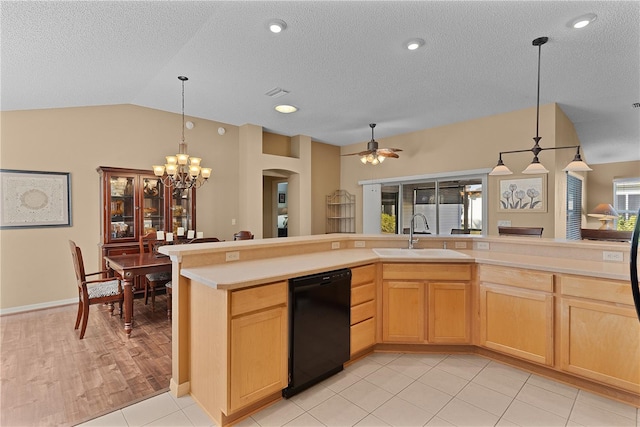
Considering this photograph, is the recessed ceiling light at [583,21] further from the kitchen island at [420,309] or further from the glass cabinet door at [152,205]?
the glass cabinet door at [152,205]

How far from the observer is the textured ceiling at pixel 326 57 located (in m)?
2.33

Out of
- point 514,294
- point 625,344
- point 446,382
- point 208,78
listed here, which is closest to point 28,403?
point 446,382

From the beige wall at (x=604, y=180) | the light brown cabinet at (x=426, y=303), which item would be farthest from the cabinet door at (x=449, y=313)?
the beige wall at (x=604, y=180)

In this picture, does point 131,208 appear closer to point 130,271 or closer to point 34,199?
point 34,199

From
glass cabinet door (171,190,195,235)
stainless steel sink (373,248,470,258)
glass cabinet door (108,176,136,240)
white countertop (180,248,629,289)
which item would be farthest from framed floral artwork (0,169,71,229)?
stainless steel sink (373,248,470,258)

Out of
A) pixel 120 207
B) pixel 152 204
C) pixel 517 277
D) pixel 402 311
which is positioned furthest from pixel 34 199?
pixel 517 277

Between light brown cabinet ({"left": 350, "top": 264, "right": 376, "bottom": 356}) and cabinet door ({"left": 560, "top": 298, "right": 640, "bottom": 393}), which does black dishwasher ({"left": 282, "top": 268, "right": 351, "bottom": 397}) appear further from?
cabinet door ({"left": 560, "top": 298, "right": 640, "bottom": 393})

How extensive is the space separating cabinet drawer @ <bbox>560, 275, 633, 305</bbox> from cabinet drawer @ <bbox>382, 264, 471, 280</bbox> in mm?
693

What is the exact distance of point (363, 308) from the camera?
8.80ft

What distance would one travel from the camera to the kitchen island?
191cm

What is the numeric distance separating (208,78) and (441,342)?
3864 millimetres

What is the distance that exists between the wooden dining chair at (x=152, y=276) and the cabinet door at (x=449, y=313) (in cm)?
325

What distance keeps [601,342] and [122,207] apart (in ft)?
17.9

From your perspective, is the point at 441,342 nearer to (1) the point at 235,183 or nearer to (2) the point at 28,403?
(2) the point at 28,403
